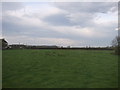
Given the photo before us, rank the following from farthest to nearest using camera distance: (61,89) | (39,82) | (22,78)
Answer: (22,78), (39,82), (61,89)

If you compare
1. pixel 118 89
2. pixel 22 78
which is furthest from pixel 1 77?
pixel 118 89

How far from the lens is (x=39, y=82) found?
717 centimetres

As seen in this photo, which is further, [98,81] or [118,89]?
[98,81]

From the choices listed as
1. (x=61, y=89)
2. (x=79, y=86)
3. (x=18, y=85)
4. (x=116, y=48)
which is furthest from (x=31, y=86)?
(x=116, y=48)

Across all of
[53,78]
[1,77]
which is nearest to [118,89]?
[53,78]

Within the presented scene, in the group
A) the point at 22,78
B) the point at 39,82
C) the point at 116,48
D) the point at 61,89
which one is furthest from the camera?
the point at 116,48

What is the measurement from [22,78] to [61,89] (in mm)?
2232

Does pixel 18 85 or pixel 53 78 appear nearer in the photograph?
pixel 18 85

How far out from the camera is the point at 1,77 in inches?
313

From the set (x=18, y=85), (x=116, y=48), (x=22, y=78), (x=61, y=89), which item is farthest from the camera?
(x=116, y=48)

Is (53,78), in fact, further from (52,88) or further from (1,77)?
(1,77)

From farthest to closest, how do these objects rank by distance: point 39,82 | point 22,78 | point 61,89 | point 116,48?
point 116,48, point 22,78, point 39,82, point 61,89

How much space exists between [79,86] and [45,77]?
1.97 m

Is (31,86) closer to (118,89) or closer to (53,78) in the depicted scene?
(53,78)
